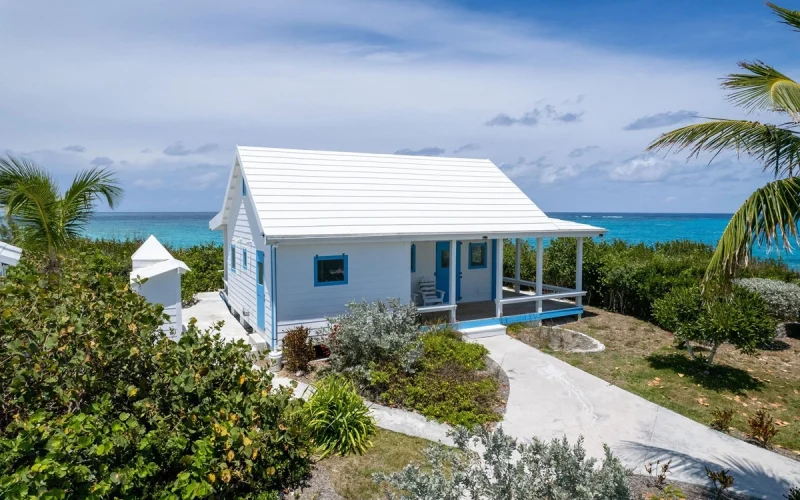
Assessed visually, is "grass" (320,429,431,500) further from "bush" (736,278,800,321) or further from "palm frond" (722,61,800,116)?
"bush" (736,278,800,321)

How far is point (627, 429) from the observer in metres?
8.30

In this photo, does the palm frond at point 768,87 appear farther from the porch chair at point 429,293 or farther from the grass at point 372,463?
the porch chair at point 429,293

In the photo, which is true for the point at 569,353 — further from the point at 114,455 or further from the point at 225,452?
the point at 114,455

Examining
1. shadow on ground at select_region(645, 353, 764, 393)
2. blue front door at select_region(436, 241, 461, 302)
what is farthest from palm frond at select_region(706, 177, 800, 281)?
blue front door at select_region(436, 241, 461, 302)

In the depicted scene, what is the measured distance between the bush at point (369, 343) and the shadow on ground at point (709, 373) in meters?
6.02

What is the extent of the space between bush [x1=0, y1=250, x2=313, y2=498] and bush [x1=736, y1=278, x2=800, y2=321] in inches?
590

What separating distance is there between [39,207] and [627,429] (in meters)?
12.4

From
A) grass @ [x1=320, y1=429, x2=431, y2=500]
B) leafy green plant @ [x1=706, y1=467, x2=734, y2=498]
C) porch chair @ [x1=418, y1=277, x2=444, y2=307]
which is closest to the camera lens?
leafy green plant @ [x1=706, y1=467, x2=734, y2=498]

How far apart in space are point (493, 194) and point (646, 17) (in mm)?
6319

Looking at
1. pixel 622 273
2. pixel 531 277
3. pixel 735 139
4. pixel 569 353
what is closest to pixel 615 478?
pixel 735 139

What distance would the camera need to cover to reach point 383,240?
12609 mm

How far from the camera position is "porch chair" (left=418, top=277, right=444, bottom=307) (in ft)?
50.3

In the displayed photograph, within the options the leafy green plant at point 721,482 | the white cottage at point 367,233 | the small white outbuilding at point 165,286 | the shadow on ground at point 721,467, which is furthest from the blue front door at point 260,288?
the leafy green plant at point 721,482

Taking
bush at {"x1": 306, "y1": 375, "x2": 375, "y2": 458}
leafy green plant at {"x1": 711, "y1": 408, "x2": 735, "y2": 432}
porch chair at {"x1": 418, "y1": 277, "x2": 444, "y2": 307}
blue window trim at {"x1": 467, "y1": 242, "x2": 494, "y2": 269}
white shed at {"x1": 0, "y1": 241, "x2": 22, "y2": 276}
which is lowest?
leafy green plant at {"x1": 711, "y1": 408, "x2": 735, "y2": 432}
